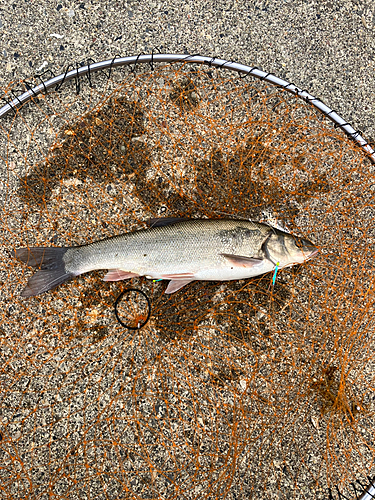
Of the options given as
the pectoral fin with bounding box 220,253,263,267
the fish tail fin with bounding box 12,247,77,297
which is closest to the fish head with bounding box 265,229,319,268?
the pectoral fin with bounding box 220,253,263,267

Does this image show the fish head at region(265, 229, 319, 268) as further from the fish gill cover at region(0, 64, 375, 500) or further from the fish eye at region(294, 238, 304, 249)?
the fish gill cover at region(0, 64, 375, 500)

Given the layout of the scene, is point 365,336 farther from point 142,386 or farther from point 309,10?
point 309,10

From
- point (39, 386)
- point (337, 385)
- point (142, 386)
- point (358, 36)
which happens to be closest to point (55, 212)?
point (39, 386)

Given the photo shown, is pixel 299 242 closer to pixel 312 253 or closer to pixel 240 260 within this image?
pixel 312 253

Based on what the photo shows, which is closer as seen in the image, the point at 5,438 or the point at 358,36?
the point at 5,438

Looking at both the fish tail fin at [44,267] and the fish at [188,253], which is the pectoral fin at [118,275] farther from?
the fish tail fin at [44,267]

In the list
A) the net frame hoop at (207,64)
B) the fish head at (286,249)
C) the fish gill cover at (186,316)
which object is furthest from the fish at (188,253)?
the net frame hoop at (207,64)

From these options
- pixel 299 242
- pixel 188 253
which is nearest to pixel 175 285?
pixel 188 253

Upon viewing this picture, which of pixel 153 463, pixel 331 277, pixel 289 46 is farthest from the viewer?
pixel 289 46
